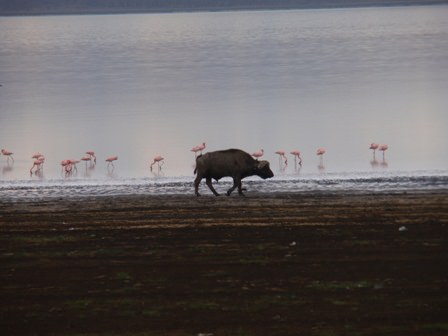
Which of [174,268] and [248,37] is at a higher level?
[248,37]

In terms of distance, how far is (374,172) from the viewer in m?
26.9

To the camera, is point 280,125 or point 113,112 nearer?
point 280,125

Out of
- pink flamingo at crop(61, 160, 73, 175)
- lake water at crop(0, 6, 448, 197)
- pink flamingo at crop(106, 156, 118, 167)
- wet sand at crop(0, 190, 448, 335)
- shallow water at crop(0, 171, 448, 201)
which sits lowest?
wet sand at crop(0, 190, 448, 335)

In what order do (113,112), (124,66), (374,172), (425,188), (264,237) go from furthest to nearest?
(124,66), (113,112), (374,172), (425,188), (264,237)

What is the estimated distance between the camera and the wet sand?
43.6ft

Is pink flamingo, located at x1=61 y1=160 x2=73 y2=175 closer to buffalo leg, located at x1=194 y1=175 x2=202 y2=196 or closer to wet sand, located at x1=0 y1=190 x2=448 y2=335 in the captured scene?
buffalo leg, located at x1=194 y1=175 x2=202 y2=196

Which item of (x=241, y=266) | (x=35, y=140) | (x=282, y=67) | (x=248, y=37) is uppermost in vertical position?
(x=248, y=37)

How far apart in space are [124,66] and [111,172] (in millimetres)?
57105

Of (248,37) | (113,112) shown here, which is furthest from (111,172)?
(248,37)

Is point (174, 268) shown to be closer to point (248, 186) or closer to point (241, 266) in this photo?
point (241, 266)

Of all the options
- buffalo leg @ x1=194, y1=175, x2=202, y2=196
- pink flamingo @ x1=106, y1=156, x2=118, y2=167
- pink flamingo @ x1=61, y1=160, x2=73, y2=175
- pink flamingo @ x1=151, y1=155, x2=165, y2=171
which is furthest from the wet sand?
pink flamingo @ x1=106, y1=156, x2=118, y2=167

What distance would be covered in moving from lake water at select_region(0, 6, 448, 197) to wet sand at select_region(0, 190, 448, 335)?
5.80 meters

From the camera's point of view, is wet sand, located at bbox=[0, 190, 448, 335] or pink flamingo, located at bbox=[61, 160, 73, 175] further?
pink flamingo, located at bbox=[61, 160, 73, 175]

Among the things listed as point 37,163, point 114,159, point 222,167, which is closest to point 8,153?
point 37,163
